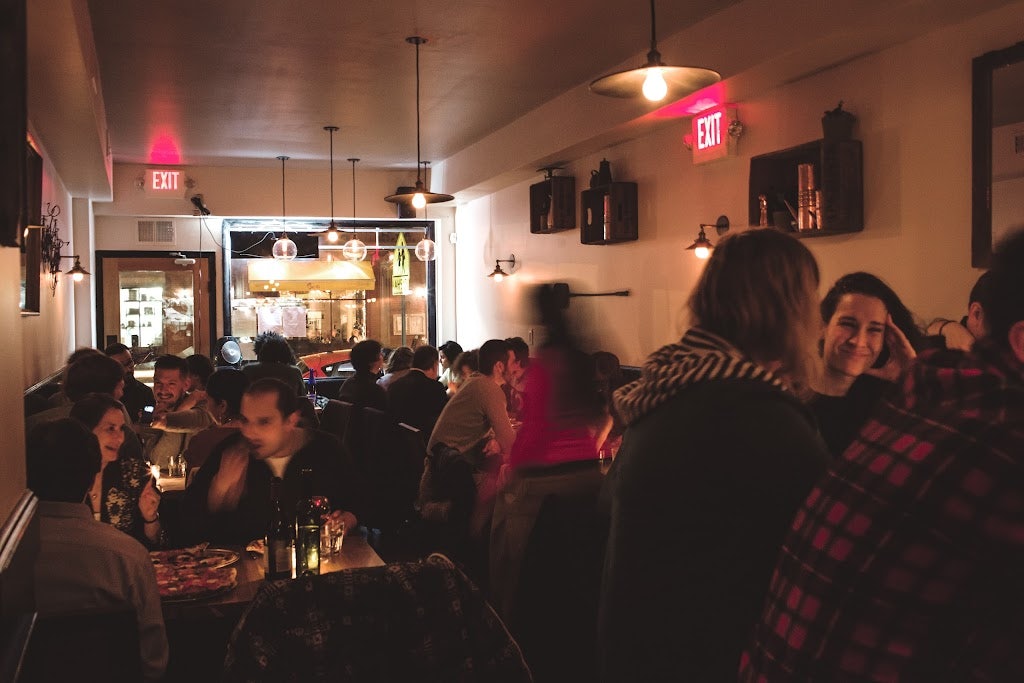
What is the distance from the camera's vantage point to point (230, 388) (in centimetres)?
526

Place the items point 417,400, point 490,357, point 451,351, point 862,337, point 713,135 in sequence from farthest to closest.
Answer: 1. point 451,351
2. point 417,400
3. point 713,135
4. point 490,357
5. point 862,337

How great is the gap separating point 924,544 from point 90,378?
4.77m

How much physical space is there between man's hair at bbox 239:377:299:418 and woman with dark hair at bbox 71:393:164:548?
51cm

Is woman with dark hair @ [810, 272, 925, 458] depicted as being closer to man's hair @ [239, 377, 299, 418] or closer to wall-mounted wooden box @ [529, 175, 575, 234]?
man's hair @ [239, 377, 299, 418]

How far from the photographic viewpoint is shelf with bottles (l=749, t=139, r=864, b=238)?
4.95 metres

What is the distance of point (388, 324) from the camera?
1253 centimetres

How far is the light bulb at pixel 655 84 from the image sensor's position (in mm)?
3939

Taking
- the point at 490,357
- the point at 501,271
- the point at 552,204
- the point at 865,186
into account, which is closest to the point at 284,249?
the point at 501,271

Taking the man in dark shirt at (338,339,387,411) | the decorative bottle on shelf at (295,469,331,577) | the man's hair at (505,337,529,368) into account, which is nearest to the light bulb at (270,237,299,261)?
the man in dark shirt at (338,339,387,411)

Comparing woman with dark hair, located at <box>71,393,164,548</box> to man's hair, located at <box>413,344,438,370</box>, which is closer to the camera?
woman with dark hair, located at <box>71,393,164,548</box>

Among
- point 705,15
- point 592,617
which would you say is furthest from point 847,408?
point 705,15

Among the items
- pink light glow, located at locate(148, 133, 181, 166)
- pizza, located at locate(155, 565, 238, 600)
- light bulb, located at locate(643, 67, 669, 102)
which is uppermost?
pink light glow, located at locate(148, 133, 181, 166)

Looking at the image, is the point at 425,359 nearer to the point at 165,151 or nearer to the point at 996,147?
the point at 996,147

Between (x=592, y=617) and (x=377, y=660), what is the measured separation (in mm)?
1045
